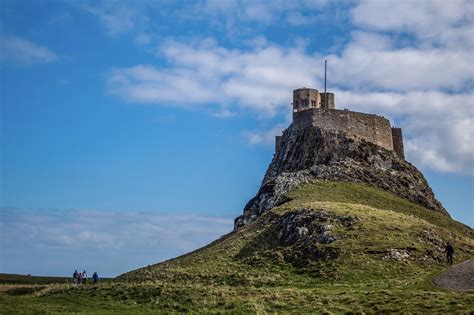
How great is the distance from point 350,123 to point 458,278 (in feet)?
184

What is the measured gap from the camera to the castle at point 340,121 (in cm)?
9662

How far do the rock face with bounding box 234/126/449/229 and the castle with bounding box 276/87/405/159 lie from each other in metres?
1.54

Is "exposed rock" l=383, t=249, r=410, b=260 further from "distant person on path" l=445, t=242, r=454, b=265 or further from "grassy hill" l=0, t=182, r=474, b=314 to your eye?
"distant person on path" l=445, t=242, r=454, b=265

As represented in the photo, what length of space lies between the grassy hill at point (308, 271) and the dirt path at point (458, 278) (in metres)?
1.18

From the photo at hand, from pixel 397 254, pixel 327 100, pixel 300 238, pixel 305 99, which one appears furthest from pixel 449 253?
pixel 327 100

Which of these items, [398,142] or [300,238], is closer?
[300,238]

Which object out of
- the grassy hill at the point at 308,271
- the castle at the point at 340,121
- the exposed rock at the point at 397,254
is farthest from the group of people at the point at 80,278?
the castle at the point at 340,121

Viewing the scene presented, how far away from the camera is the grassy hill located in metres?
40.8

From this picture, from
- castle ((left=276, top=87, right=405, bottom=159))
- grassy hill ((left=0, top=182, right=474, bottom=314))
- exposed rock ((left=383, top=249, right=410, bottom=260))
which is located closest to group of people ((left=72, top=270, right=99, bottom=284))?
grassy hill ((left=0, top=182, right=474, bottom=314))

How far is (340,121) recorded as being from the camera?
96.9 metres

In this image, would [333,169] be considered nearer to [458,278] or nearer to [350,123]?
[350,123]

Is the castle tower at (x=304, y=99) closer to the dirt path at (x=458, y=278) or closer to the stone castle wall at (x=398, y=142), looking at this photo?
the stone castle wall at (x=398, y=142)

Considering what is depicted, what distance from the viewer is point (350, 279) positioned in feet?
166

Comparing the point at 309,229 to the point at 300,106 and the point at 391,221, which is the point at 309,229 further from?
the point at 300,106
